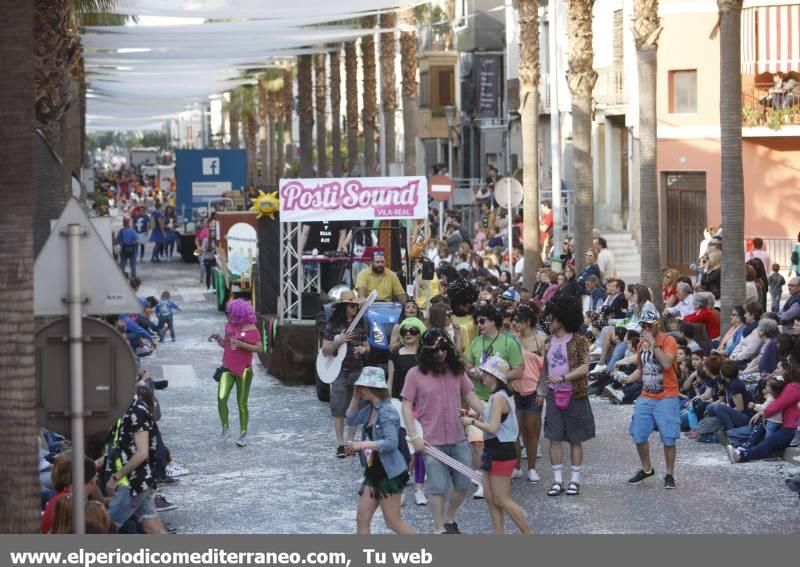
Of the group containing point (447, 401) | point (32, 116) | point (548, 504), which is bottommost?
point (548, 504)

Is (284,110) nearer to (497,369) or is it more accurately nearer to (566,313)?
(566,313)

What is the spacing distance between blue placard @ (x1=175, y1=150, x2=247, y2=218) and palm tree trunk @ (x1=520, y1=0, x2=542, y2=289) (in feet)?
80.5

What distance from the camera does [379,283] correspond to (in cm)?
2002

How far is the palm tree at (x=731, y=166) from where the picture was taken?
70.5 ft

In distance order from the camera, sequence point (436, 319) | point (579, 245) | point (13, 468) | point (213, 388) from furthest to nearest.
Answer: point (579, 245)
point (213, 388)
point (436, 319)
point (13, 468)

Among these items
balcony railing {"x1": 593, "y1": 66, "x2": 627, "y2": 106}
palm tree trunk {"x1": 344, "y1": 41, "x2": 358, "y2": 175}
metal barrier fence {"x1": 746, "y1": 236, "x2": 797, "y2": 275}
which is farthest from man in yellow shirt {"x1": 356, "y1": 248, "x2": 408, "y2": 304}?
palm tree trunk {"x1": 344, "y1": 41, "x2": 358, "y2": 175}

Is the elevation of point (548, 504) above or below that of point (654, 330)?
below

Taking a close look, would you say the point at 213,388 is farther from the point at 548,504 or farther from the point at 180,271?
the point at 180,271

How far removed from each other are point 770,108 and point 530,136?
7.72 metres

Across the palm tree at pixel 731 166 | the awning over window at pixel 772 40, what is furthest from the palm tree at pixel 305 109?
the palm tree at pixel 731 166

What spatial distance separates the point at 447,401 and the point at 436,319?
10.5ft

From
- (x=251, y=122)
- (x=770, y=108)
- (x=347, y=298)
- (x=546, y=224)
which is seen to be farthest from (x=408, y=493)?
(x=251, y=122)
